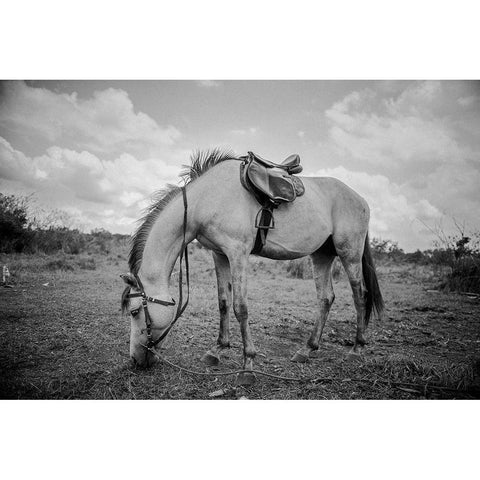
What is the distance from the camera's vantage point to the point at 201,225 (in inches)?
124

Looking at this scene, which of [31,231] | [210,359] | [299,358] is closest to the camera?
[210,359]

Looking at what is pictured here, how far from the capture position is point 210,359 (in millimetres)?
3242

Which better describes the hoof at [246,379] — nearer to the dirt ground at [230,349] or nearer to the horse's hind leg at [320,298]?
the dirt ground at [230,349]

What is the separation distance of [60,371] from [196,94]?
151 inches

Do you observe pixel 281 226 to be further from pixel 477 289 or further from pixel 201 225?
pixel 477 289

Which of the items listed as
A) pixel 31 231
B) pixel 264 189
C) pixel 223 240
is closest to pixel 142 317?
pixel 223 240

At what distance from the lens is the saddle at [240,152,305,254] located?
10.3 feet

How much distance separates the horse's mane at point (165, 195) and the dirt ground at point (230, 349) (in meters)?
0.99

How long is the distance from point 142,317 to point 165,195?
4.30 ft

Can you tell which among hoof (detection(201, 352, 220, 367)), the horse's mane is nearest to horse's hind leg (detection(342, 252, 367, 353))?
hoof (detection(201, 352, 220, 367))

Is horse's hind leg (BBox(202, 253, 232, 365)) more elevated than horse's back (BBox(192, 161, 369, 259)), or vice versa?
horse's back (BBox(192, 161, 369, 259))

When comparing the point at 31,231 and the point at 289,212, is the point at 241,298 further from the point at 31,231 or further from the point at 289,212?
the point at 31,231

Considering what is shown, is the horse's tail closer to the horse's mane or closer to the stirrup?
the stirrup

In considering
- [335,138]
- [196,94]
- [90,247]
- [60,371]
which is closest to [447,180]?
[335,138]
